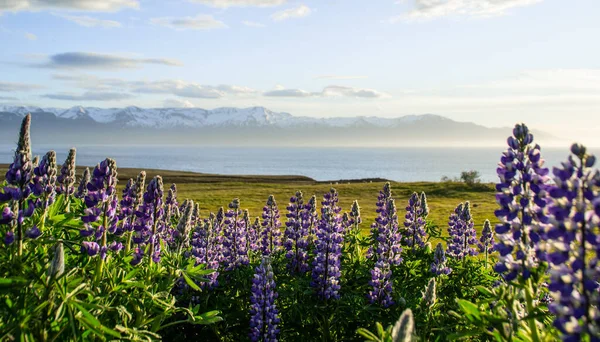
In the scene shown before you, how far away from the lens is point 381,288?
21.7ft

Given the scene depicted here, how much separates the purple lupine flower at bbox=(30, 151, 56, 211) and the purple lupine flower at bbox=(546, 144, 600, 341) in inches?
164

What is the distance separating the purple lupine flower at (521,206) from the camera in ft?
10.0

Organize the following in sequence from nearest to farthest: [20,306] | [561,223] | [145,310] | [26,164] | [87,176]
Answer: [561,223] < [20,306] < [26,164] < [145,310] < [87,176]

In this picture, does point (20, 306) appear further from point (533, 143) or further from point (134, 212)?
point (533, 143)

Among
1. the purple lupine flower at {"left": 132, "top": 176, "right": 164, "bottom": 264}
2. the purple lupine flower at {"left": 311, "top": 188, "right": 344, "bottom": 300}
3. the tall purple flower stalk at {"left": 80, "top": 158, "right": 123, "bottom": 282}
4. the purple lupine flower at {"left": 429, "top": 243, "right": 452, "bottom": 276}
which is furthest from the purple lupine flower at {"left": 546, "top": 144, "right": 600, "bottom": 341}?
the purple lupine flower at {"left": 311, "top": 188, "right": 344, "bottom": 300}

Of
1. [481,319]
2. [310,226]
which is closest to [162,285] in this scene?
[481,319]

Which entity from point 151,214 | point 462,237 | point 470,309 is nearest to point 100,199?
point 151,214

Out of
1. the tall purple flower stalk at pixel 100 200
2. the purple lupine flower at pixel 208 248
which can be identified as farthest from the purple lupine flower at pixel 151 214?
the purple lupine flower at pixel 208 248

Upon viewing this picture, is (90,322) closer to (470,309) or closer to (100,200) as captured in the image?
(100,200)

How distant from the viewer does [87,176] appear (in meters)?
7.84

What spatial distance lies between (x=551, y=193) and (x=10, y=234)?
382 cm

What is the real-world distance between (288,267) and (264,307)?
1.80m

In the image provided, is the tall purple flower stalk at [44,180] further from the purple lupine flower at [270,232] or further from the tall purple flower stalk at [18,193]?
the purple lupine flower at [270,232]

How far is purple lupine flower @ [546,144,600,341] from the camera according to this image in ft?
7.68
